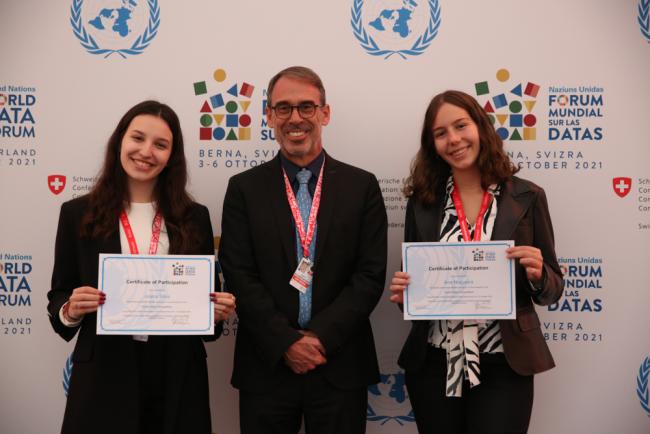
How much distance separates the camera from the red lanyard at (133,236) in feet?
7.24

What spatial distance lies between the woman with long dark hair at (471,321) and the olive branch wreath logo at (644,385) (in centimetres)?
115

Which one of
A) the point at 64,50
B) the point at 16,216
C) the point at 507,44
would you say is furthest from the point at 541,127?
the point at 16,216

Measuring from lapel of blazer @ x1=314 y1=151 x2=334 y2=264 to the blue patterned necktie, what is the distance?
0.14ft

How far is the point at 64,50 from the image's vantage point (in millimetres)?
3080

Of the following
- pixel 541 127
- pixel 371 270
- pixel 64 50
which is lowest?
pixel 371 270

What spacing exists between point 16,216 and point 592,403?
3533mm

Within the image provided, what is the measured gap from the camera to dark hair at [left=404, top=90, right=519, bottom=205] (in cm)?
234

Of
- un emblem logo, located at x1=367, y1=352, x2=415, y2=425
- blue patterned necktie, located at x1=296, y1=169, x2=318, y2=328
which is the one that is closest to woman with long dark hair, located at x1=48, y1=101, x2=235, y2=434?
blue patterned necktie, located at x1=296, y1=169, x2=318, y2=328

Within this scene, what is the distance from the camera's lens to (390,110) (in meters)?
3.04

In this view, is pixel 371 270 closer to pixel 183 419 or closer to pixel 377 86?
pixel 183 419

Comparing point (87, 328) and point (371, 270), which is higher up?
point (371, 270)

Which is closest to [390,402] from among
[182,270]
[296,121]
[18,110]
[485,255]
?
[485,255]

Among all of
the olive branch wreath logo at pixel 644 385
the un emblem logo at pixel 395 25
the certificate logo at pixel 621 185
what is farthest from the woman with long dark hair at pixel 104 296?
the olive branch wreath logo at pixel 644 385

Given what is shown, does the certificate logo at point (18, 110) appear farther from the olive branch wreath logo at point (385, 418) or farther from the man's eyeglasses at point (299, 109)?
the olive branch wreath logo at point (385, 418)
